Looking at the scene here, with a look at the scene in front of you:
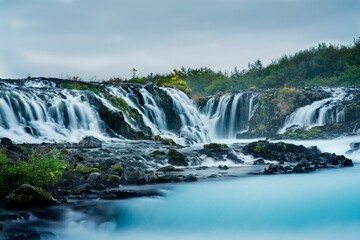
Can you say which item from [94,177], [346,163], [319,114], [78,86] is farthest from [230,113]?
[94,177]

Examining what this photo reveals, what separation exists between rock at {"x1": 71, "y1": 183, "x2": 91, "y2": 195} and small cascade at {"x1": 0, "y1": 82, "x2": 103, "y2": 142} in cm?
1066

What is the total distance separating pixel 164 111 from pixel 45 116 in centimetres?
962

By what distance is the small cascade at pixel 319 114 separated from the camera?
33.9 metres

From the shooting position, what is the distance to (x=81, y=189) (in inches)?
481

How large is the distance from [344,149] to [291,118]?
1320cm

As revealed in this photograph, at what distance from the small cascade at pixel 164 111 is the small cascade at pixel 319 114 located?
6729 mm

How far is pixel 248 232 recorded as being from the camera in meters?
9.54

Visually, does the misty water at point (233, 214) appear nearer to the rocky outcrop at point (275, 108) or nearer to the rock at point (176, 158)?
the rock at point (176, 158)

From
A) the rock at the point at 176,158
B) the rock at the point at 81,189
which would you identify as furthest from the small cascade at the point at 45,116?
the rock at the point at 81,189

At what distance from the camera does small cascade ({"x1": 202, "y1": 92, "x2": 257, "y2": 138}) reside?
39.9 m

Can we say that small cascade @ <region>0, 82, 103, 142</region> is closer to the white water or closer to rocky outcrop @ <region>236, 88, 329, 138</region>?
the white water

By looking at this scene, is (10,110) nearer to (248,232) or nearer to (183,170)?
(183,170)

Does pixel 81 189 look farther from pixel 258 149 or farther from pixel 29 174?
pixel 258 149

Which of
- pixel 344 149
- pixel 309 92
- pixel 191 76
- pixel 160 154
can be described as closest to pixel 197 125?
pixel 309 92
